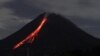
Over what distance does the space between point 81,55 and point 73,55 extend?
218 inches

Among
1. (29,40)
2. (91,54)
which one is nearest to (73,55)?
(91,54)

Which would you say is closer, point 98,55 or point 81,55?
point 81,55

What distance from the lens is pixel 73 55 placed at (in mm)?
126438

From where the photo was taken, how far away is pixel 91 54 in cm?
13962

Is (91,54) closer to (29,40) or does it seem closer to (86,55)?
(86,55)

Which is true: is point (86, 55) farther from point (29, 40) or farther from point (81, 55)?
point (29, 40)

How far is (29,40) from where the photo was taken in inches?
3319

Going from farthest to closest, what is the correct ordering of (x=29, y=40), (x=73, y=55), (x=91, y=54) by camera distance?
(x=91, y=54), (x=73, y=55), (x=29, y=40)

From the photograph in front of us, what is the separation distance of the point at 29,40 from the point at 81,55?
1951 inches

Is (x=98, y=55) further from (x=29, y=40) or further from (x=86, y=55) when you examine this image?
(x=29, y=40)

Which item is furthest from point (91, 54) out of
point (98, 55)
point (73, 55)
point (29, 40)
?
point (29, 40)

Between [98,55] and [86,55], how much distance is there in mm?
13001

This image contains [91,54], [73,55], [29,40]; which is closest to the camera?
[29,40]

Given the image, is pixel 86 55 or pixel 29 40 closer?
pixel 29 40
